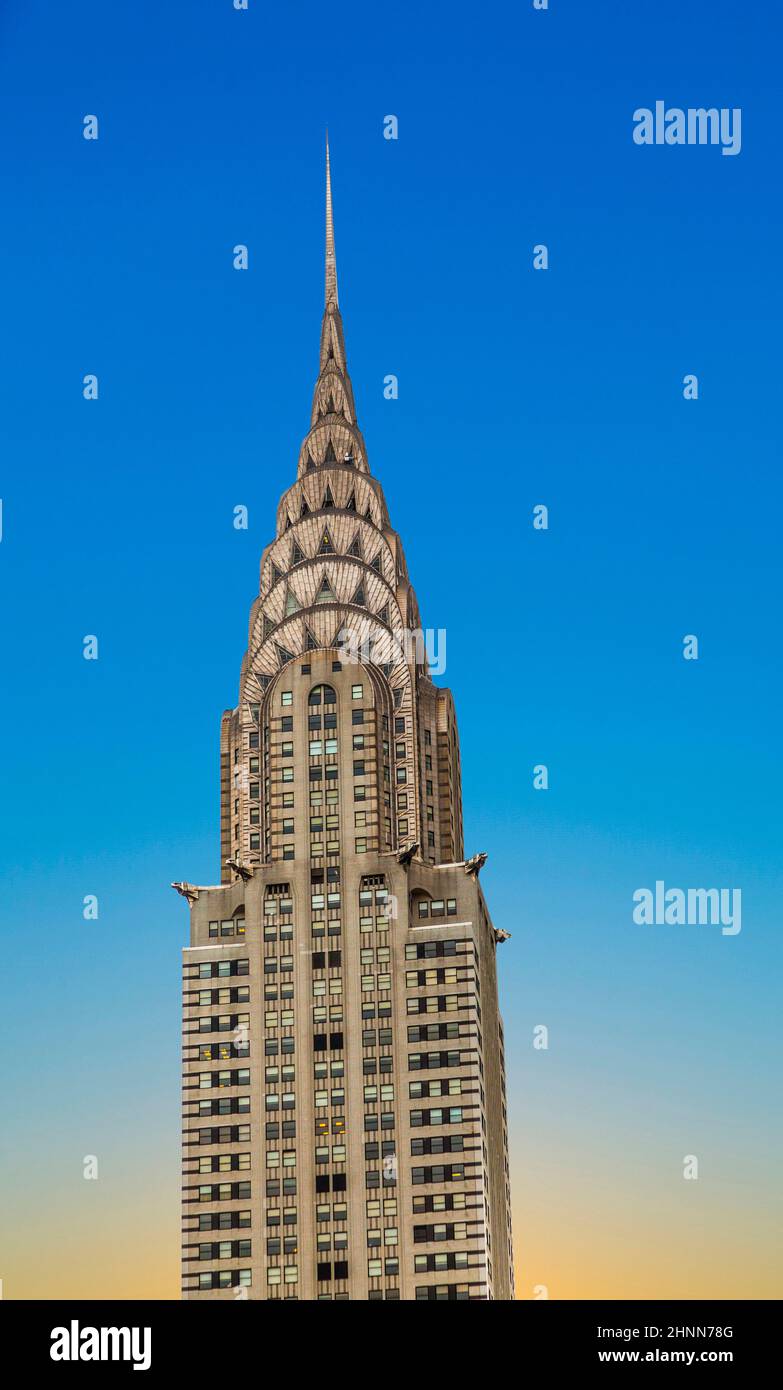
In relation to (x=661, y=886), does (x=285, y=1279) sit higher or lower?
lower

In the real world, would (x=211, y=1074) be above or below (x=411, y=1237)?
above

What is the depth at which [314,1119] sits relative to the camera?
196 metres

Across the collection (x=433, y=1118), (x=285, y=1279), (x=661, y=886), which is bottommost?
(x=285, y=1279)
